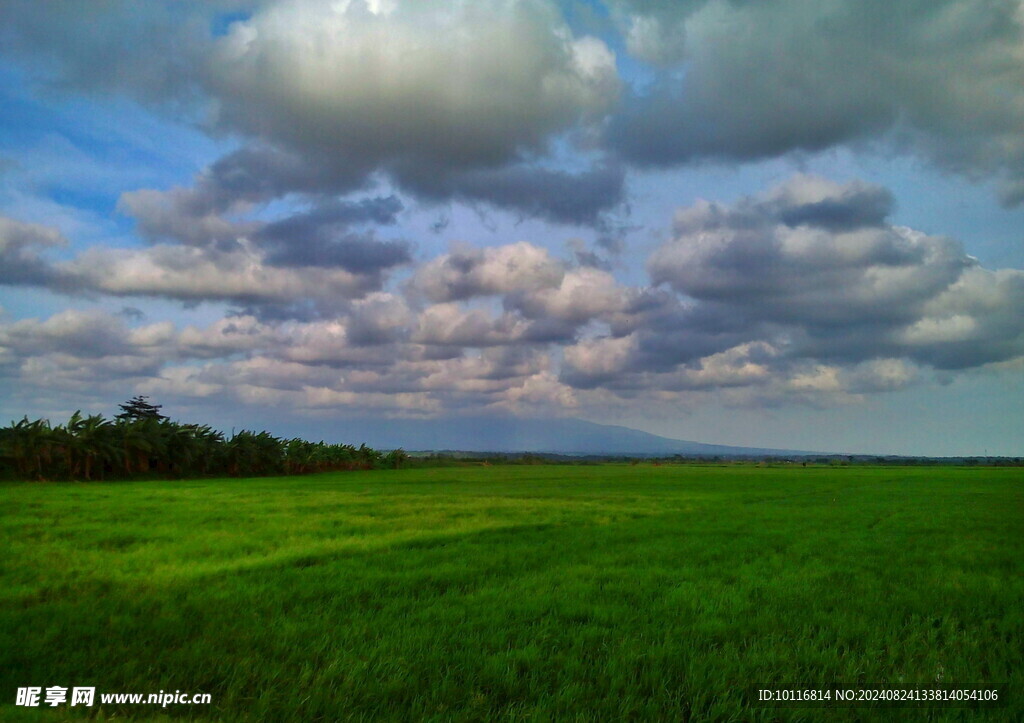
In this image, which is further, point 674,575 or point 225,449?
point 225,449

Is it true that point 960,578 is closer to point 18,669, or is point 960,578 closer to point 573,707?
point 573,707

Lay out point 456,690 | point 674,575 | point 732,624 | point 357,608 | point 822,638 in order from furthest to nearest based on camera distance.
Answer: point 674,575 → point 357,608 → point 732,624 → point 822,638 → point 456,690

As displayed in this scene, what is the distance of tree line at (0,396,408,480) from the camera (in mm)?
39344

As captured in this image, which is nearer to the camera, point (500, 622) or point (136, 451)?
point (500, 622)

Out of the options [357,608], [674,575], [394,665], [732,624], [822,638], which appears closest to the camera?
[394,665]

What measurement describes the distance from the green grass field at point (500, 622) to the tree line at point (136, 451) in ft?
108

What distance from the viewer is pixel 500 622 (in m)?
6.50

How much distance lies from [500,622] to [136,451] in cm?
4991

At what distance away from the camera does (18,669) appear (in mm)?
4781

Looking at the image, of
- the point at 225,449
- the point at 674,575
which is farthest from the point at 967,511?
the point at 225,449

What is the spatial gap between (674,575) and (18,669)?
801 centimetres

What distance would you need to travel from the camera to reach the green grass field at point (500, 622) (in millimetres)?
4590

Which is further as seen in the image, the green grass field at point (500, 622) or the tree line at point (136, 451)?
the tree line at point (136, 451)

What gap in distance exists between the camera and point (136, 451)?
152ft
